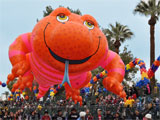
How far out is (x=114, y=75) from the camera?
34.7 ft

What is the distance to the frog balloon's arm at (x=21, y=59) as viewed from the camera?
10250mm

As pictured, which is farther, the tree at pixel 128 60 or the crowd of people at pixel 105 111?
the tree at pixel 128 60

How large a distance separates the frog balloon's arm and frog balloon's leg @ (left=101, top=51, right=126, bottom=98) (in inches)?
114

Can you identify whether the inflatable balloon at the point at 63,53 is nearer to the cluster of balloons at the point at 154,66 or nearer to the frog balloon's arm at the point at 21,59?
the frog balloon's arm at the point at 21,59

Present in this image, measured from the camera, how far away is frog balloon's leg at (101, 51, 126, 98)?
1040cm

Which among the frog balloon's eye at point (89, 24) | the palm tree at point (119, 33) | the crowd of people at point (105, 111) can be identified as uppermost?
the palm tree at point (119, 33)

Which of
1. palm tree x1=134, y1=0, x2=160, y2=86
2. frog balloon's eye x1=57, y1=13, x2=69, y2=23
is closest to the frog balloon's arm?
frog balloon's eye x1=57, y1=13, x2=69, y2=23

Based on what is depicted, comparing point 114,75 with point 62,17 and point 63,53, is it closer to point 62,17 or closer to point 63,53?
point 63,53

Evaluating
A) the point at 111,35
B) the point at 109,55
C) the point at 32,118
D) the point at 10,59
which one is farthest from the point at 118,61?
the point at 111,35

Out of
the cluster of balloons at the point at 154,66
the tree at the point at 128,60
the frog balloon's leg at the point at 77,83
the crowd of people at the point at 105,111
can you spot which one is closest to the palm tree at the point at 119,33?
the tree at the point at 128,60

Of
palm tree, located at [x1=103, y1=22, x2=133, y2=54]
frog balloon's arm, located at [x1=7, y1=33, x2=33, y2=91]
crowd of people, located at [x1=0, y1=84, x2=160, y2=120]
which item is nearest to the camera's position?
frog balloon's arm, located at [x1=7, y1=33, x2=33, y2=91]

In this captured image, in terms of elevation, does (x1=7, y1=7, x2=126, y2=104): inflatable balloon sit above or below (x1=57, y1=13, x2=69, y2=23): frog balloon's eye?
below

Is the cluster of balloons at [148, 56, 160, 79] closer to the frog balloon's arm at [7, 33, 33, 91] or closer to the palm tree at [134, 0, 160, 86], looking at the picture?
the frog balloon's arm at [7, 33, 33, 91]

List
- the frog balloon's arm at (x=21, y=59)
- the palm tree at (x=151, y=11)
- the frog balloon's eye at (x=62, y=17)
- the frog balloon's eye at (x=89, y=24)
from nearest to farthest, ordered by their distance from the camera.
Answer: the frog balloon's eye at (x=62, y=17), the frog balloon's eye at (x=89, y=24), the frog balloon's arm at (x=21, y=59), the palm tree at (x=151, y=11)
